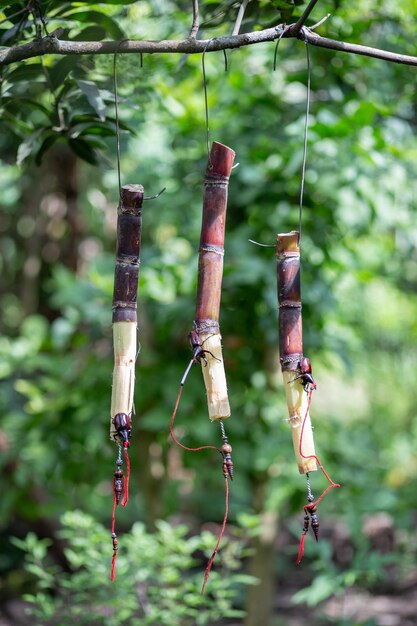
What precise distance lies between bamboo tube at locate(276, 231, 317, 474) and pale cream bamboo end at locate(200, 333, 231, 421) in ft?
0.30

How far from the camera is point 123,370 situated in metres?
0.99

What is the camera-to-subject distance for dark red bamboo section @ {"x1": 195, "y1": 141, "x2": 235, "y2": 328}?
1.02m

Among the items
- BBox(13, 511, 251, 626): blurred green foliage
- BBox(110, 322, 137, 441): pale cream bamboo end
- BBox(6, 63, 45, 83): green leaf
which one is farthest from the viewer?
BBox(13, 511, 251, 626): blurred green foliage

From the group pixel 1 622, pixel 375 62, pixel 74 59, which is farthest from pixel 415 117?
pixel 1 622

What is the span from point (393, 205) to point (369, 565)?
1087 mm

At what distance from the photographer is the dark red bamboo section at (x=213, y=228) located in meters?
1.02

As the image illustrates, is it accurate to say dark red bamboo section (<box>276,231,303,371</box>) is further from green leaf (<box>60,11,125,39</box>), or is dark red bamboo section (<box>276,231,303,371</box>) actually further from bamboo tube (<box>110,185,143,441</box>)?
green leaf (<box>60,11,125,39</box>)

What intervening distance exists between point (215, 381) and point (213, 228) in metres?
0.21

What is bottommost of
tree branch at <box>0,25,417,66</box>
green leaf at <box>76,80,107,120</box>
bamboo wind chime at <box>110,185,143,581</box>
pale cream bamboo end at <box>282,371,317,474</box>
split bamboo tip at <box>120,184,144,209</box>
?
pale cream bamboo end at <box>282,371,317,474</box>

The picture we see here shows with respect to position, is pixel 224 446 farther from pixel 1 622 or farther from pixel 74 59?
pixel 1 622

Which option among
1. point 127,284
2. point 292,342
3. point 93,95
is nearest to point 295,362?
point 292,342

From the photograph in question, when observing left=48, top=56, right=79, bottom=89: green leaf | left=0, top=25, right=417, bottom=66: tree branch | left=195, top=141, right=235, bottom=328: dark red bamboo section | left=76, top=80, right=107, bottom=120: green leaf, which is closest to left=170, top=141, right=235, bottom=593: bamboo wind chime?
left=195, top=141, right=235, bottom=328: dark red bamboo section

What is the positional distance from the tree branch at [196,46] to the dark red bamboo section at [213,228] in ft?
0.45

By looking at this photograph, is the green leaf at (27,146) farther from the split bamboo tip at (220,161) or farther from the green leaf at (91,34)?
the split bamboo tip at (220,161)
